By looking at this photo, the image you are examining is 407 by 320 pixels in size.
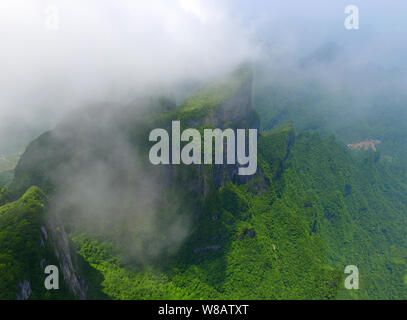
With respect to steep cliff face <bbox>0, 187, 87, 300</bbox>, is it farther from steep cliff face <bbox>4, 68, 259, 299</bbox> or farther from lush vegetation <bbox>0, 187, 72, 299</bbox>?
steep cliff face <bbox>4, 68, 259, 299</bbox>

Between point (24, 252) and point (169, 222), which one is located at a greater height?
point (169, 222)

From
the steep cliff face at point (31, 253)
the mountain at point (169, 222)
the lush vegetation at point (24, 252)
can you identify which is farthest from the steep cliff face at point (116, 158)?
the lush vegetation at point (24, 252)

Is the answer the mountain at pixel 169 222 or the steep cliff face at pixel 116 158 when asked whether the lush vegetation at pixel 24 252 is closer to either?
the mountain at pixel 169 222

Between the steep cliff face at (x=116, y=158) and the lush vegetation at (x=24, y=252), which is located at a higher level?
the steep cliff face at (x=116, y=158)

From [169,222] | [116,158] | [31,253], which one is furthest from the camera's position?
[116,158]

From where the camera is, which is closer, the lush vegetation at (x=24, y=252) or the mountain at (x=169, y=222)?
the lush vegetation at (x=24, y=252)

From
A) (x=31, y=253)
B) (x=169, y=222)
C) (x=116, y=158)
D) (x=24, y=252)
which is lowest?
(x=31, y=253)

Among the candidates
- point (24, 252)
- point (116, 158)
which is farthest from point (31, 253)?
point (116, 158)

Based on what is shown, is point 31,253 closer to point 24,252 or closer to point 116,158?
point 24,252
